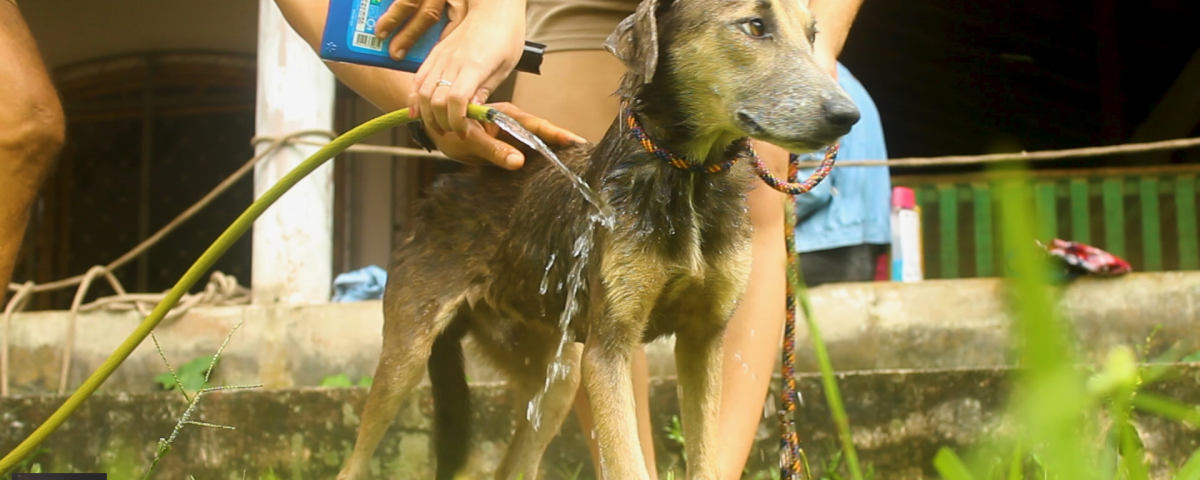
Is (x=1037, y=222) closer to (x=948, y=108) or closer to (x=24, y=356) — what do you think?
(x=24, y=356)

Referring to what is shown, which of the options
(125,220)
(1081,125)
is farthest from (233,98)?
(1081,125)

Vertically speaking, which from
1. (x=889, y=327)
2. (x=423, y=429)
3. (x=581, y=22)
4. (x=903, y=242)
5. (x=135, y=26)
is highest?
(x=135, y=26)

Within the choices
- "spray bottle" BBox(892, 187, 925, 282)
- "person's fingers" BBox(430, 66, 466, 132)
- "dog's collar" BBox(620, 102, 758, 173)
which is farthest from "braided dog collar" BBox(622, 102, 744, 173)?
"spray bottle" BBox(892, 187, 925, 282)

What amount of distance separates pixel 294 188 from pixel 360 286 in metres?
0.88

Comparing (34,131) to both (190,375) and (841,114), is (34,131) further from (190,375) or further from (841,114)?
(190,375)

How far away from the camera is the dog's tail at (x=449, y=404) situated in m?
3.12

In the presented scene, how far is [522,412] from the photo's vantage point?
3059mm

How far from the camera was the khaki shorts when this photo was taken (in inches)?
110

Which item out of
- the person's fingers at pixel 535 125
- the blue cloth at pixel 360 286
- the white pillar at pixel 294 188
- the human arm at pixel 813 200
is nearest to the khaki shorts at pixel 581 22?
the person's fingers at pixel 535 125

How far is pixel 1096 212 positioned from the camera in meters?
7.11

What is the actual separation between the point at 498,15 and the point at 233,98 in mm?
8373

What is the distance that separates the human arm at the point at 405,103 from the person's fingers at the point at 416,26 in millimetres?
203

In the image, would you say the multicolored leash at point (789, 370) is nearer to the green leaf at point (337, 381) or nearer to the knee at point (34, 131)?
the knee at point (34, 131)

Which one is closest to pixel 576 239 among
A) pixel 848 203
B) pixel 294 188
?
pixel 848 203
